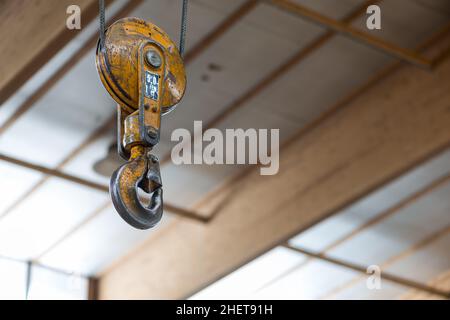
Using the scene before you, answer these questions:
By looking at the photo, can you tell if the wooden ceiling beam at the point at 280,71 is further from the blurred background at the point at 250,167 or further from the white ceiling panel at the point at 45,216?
the white ceiling panel at the point at 45,216

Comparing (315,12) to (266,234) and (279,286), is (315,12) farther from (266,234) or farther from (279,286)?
(279,286)

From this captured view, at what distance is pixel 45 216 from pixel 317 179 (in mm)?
5040

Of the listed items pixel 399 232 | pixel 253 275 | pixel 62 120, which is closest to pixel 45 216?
pixel 62 120

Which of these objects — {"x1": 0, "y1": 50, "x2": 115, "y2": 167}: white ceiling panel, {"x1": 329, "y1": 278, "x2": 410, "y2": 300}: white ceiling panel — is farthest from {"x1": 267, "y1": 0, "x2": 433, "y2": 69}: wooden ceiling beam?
{"x1": 329, "y1": 278, "x2": 410, "y2": 300}: white ceiling panel

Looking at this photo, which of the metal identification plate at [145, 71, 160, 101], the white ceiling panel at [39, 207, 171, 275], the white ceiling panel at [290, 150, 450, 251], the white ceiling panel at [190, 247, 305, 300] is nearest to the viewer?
the metal identification plate at [145, 71, 160, 101]

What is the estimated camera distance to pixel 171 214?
20.2 meters

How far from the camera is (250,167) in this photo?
19250 mm

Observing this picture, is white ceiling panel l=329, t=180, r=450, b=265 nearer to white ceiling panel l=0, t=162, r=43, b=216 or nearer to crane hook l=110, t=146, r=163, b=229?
white ceiling panel l=0, t=162, r=43, b=216

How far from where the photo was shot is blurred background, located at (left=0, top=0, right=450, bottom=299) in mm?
15914

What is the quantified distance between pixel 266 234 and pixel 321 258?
134 inches

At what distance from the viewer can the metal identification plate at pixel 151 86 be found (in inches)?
254

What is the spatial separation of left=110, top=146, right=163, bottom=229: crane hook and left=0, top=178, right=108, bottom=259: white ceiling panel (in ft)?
43.1

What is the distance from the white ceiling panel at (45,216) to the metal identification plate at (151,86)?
13.1m

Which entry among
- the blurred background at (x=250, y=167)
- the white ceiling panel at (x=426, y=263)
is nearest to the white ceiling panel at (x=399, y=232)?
the blurred background at (x=250, y=167)
